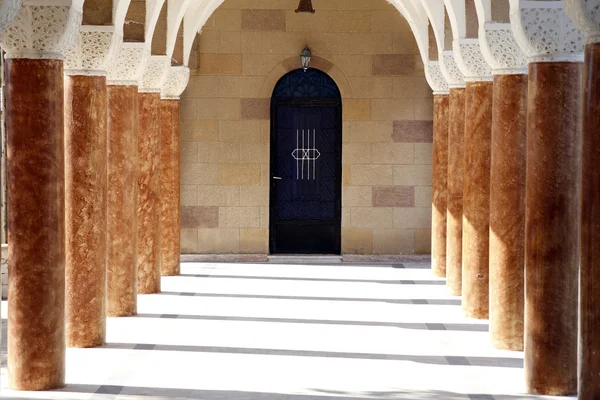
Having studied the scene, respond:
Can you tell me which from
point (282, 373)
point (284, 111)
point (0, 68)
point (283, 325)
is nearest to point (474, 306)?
point (283, 325)

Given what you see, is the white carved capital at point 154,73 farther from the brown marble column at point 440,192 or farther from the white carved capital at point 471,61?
the brown marble column at point 440,192

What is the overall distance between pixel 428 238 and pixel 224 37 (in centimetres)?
472

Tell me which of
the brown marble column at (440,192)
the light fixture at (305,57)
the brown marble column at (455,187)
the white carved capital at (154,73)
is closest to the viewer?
the brown marble column at (455,187)

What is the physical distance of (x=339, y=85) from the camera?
1738 cm

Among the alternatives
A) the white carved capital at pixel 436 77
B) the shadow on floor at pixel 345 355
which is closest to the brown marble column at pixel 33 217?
the shadow on floor at pixel 345 355

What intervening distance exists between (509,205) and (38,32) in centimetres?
417

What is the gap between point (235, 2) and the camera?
1736cm

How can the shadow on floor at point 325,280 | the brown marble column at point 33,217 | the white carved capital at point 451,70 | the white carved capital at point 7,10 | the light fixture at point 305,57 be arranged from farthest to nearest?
the light fixture at point 305,57, the shadow on floor at point 325,280, the white carved capital at point 451,70, the brown marble column at point 33,217, the white carved capital at point 7,10

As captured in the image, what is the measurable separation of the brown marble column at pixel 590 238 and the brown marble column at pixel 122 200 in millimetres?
5945

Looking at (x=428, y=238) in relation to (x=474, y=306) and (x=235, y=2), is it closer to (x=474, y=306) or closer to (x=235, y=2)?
(x=235, y=2)

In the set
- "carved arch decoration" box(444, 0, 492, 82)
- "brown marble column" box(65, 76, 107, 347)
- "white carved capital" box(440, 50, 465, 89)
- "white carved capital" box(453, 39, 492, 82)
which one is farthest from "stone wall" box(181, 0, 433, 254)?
"brown marble column" box(65, 76, 107, 347)

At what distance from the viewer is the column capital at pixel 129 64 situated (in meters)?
11.1

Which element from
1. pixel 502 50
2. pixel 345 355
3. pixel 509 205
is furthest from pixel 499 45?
pixel 345 355

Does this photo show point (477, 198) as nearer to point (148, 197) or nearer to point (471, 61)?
point (471, 61)
